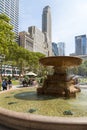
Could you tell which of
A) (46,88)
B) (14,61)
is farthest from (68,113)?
(14,61)

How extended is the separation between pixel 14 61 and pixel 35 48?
90.2 meters

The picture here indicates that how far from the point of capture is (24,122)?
6.65 m

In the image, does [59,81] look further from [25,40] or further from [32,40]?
[32,40]

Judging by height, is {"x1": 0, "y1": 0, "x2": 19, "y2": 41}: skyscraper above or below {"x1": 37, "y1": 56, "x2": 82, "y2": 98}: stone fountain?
above

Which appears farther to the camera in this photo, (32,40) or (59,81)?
(32,40)

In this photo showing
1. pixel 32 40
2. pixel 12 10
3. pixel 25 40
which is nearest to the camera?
pixel 25 40

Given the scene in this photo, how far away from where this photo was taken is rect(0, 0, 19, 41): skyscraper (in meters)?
138

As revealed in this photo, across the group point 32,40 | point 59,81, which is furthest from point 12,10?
point 59,81

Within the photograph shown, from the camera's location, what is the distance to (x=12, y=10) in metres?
154

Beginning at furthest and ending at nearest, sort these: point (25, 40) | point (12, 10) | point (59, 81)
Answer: point (12, 10) < point (25, 40) < point (59, 81)

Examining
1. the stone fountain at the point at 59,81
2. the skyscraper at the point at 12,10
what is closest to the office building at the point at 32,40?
the skyscraper at the point at 12,10

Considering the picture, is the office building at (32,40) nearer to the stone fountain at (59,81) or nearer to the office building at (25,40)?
the office building at (25,40)

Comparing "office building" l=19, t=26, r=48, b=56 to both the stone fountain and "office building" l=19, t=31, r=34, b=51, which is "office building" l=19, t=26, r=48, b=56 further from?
the stone fountain

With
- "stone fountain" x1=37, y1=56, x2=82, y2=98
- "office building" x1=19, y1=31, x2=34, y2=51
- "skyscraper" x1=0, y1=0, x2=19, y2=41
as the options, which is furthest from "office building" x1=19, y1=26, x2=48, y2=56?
"stone fountain" x1=37, y1=56, x2=82, y2=98
